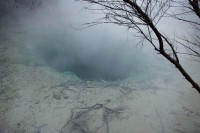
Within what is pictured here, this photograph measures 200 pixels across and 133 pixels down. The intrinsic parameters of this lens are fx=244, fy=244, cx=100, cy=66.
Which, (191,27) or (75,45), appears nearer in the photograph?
(75,45)

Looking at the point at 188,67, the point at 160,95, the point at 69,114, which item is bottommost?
the point at 69,114

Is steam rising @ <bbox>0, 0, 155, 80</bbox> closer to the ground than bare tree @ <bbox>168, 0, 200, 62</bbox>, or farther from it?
closer to the ground

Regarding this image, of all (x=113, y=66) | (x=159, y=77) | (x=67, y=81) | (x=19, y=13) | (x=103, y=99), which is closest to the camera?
(x=103, y=99)

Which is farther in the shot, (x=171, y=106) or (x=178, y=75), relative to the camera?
(x=178, y=75)

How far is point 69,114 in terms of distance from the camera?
4.96 metres

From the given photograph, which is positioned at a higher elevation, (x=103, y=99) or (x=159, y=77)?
(x=159, y=77)

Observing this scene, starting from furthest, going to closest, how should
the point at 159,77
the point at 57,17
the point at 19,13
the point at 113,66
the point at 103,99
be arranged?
the point at 57,17, the point at 19,13, the point at 113,66, the point at 159,77, the point at 103,99

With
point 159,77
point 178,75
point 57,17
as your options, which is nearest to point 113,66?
point 159,77

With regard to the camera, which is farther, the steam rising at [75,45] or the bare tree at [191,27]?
the steam rising at [75,45]

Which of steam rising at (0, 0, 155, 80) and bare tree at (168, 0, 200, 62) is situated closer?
bare tree at (168, 0, 200, 62)

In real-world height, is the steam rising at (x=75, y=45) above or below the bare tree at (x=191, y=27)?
below

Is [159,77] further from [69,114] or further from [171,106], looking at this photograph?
[69,114]

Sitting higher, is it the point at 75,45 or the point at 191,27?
the point at 191,27

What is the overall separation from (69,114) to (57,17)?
4924mm
